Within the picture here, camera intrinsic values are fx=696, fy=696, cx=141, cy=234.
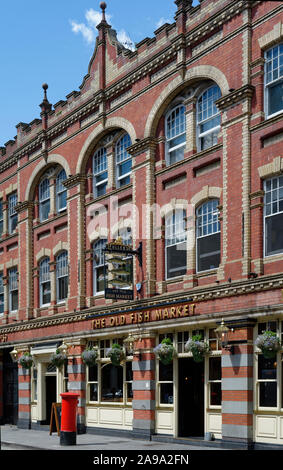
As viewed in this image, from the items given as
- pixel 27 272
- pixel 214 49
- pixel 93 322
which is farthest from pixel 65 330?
pixel 214 49

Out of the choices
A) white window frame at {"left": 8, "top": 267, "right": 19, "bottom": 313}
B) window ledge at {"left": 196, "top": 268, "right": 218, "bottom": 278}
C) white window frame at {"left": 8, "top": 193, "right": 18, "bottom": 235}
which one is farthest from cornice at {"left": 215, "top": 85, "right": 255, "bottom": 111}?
white window frame at {"left": 8, "top": 267, "right": 19, "bottom": 313}

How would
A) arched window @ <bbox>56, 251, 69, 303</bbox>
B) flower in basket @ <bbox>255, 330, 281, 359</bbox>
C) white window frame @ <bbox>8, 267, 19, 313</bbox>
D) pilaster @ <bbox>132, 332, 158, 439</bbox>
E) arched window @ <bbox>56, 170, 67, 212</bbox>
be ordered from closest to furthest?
flower in basket @ <bbox>255, 330, 281, 359</bbox>, pilaster @ <bbox>132, 332, 158, 439</bbox>, arched window @ <bbox>56, 251, 69, 303</bbox>, arched window @ <bbox>56, 170, 67, 212</bbox>, white window frame @ <bbox>8, 267, 19, 313</bbox>

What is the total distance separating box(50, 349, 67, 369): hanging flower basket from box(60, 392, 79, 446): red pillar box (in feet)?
23.4

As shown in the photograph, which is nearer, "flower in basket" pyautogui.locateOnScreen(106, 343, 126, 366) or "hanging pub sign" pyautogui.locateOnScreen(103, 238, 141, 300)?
"hanging pub sign" pyautogui.locateOnScreen(103, 238, 141, 300)

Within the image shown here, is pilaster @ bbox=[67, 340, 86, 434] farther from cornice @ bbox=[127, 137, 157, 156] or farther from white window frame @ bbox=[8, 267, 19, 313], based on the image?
cornice @ bbox=[127, 137, 157, 156]

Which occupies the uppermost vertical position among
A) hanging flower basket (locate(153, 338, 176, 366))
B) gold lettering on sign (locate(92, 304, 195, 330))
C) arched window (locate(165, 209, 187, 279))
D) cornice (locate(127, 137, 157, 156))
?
cornice (locate(127, 137, 157, 156))

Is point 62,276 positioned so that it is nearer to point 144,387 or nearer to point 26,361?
point 26,361

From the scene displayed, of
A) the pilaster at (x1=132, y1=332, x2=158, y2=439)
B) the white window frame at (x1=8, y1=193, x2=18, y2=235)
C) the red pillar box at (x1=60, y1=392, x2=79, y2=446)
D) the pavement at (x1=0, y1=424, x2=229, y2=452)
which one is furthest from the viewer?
the white window frame at (x1=8, y1=193, x2=18, y2=235)

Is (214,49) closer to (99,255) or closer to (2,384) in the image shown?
(99,255)

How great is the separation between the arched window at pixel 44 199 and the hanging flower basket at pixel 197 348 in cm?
1300

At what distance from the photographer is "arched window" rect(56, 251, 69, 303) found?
29.0m

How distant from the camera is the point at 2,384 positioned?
34094 millimetres

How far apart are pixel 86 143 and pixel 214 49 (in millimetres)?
8265

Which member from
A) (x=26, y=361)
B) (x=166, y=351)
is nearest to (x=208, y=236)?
(x=166, y=351)
